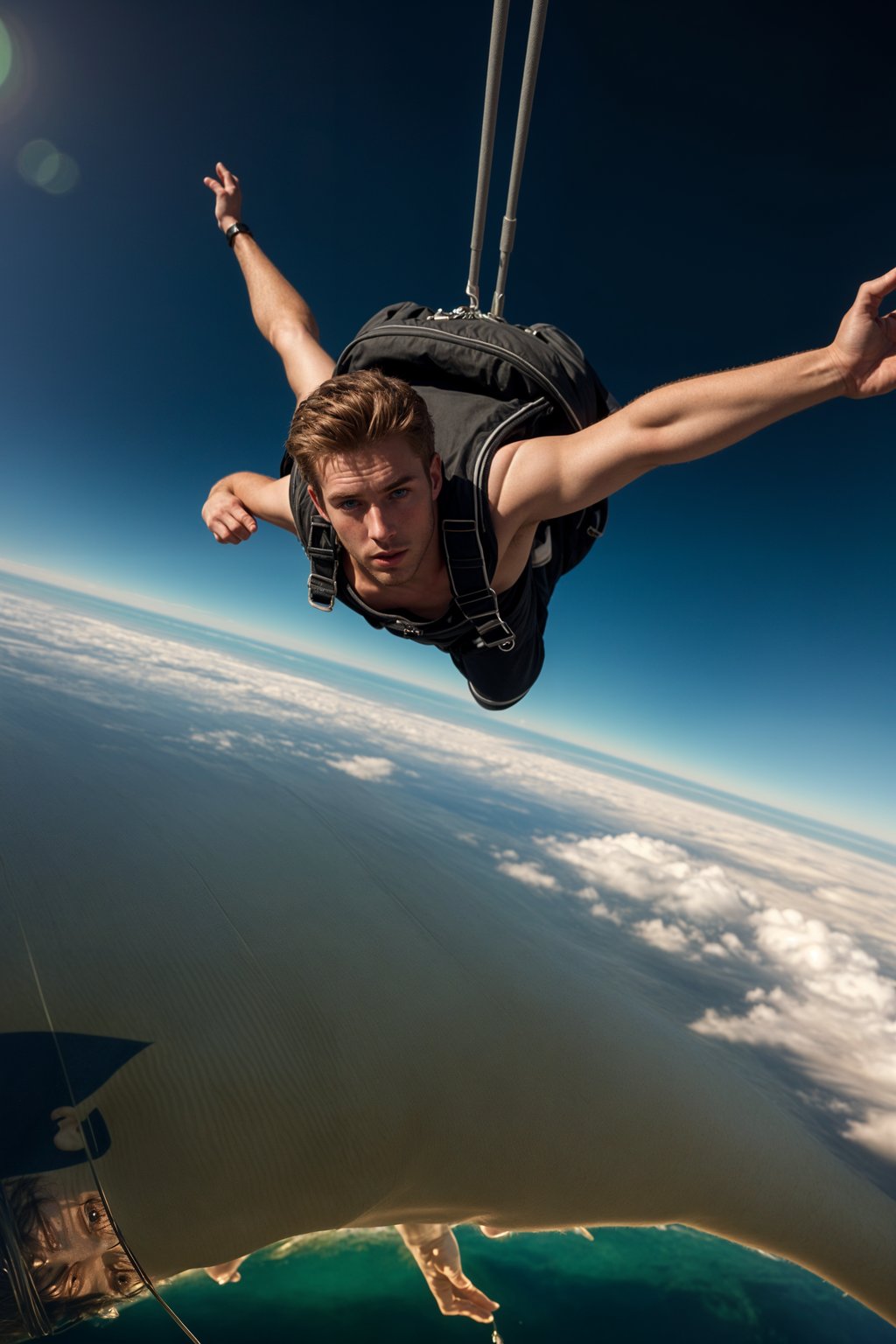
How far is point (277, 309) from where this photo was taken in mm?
2145

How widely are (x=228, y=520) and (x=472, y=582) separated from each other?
1.05 meters

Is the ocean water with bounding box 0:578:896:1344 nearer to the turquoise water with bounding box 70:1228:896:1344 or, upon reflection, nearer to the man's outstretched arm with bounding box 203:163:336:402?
the turquoise water with bounding box 70:1228:896:1344

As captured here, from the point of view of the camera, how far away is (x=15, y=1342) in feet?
7.10

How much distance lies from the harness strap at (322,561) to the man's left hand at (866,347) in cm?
144

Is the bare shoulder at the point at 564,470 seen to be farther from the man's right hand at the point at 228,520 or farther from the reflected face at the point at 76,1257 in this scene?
the reflected face at the point at 76,1257

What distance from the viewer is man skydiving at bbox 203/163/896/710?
120cm

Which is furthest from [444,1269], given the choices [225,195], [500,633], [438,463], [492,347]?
[225,195]

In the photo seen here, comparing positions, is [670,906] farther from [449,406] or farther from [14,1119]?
[449,406]

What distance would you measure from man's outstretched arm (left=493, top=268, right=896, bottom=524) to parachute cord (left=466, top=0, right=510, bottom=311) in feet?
3.68

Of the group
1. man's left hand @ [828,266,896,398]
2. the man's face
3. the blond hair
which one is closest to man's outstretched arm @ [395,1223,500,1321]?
the man's face

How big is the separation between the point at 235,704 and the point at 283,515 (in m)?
92.4

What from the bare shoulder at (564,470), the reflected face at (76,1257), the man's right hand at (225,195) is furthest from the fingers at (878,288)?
the reflected face at (76,1257)

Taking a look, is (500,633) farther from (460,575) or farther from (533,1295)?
(533,1295)

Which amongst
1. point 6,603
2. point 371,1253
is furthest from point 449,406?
point 6,603
